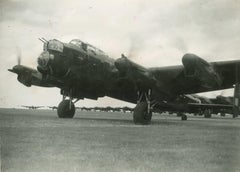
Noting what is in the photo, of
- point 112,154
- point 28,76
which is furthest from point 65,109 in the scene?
point 112,154

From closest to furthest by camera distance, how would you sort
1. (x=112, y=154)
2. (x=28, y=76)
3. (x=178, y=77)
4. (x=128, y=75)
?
1. (x=112, y=154)
2. (x=128, y=75)
3. (x=178, y=77)
4. (x=28, y=76)

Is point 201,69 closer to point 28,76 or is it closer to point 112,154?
point 112,154

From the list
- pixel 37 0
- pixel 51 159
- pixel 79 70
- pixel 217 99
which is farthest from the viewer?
pixel 217 99

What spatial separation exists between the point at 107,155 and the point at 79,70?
9979mm

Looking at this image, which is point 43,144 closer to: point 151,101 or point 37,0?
point 37,0

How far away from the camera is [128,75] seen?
50.0ft

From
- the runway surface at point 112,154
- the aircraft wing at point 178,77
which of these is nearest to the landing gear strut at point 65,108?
the aircraft wing at point 178,77

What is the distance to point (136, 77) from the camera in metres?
15.3

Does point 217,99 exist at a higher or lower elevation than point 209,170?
higher

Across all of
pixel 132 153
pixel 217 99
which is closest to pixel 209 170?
pixel 132 153

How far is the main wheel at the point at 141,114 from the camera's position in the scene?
50.7 ft

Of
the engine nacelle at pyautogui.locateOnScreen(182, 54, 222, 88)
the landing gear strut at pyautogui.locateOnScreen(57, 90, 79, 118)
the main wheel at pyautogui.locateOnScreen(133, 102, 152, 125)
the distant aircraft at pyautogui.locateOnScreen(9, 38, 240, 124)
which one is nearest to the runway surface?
the engine nacelle at pyautogui.locateOnScreen(182, 54, 222, 88)

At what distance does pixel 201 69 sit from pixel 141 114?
3250mm

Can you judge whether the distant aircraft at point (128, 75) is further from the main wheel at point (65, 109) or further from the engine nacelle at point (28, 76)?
the engine nacelle at point (28, 76)
